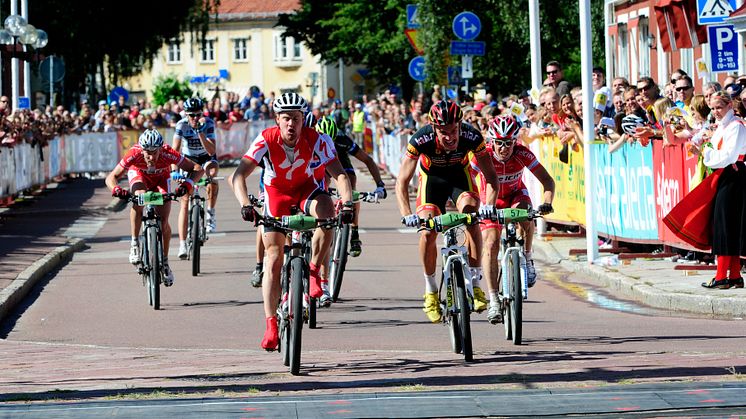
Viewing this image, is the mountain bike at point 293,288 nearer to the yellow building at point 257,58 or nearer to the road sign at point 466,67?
the road sign at point 466,67

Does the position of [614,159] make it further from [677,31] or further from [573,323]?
[677,31]

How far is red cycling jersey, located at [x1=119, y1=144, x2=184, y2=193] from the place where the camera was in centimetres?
1634

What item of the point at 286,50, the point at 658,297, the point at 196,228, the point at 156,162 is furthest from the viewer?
the point at 286,50

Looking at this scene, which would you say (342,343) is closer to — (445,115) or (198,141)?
(445,115)

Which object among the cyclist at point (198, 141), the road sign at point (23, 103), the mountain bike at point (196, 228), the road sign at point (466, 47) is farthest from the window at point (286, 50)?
the mountain bike at point (196, 228)

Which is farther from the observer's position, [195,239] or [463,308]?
[195,239]

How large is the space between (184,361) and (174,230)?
47.4 ft

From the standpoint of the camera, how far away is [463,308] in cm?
1081

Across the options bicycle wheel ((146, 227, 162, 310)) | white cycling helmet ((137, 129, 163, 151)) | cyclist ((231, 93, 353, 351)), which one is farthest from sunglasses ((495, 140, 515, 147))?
white cycling helmet ((137, 129, 163, 151))

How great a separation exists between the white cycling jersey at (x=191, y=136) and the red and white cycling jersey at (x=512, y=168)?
24.7 ft

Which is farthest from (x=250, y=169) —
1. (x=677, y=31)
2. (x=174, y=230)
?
(x=677, y=31)

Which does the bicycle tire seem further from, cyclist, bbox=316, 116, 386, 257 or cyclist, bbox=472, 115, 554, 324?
cyclist, bbox=316, 116, 386, 257

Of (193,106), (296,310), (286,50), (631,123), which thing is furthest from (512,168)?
(286,50)

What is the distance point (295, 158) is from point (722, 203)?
480 centimetres
